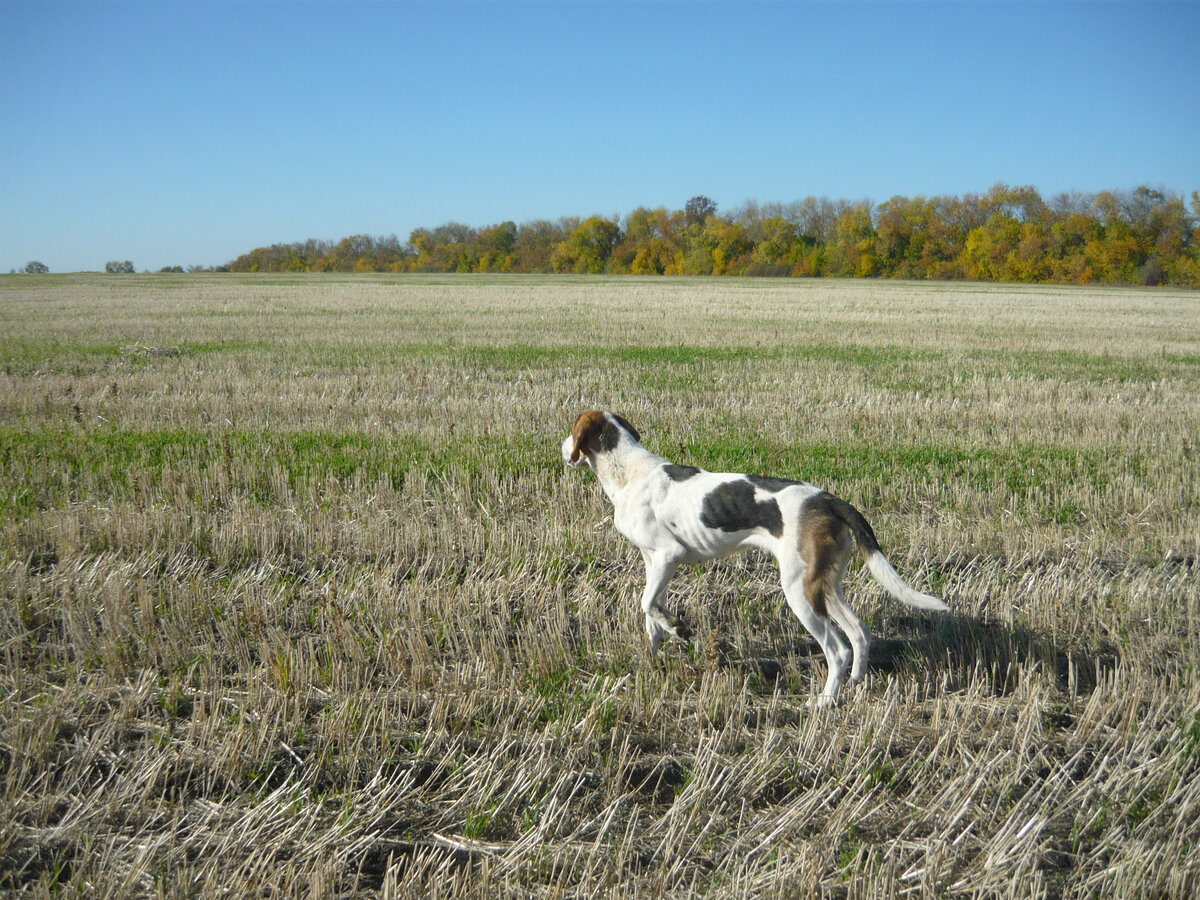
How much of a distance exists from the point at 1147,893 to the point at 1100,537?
163 inches

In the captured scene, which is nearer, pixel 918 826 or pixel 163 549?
pixel 918 826

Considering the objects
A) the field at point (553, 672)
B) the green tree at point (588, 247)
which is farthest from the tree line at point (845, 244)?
the field at point (553, 672)

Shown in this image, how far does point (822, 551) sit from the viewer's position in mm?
3988

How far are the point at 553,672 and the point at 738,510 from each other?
136 cm

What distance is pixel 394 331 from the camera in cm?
2192

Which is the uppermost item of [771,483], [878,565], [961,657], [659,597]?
[771,483]

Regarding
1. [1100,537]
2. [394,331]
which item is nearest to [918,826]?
[1100,537]

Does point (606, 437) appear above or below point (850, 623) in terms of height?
above

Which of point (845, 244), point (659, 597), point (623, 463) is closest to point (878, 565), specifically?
point (659, 597)

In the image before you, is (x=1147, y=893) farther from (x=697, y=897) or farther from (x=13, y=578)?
(x=13, y=578)

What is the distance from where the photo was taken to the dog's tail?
151 inches

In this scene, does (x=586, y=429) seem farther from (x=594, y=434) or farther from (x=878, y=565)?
(x=878, y=565)

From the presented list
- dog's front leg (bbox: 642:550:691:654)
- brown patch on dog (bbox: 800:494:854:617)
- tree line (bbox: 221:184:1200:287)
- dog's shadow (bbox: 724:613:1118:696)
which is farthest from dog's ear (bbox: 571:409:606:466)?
tree line (bbox: 221:184:1200:287)

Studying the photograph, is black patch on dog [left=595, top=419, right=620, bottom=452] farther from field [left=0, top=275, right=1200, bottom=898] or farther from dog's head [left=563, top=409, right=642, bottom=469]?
field [left=0, top=275, right=1200, bottom=898]
